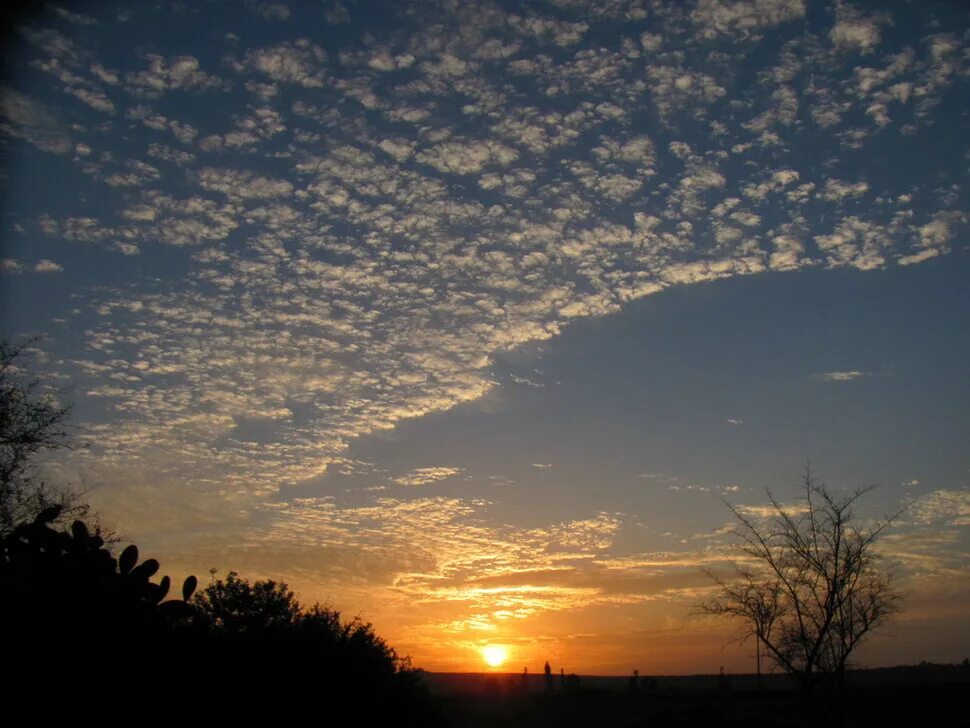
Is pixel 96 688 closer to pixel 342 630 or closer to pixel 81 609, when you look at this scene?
pixel 81 609

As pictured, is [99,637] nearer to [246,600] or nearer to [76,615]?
[76,615]

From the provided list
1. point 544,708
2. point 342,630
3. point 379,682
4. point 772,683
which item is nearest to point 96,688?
point 379,682

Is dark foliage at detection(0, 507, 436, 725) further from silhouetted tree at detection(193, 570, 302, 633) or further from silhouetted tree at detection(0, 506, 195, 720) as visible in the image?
silhouetted tree at detection(193, 570, 302, 633)

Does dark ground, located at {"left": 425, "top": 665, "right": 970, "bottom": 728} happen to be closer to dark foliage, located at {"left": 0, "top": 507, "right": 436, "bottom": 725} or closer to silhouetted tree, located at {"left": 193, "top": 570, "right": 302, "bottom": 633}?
silhouetted tree, located at {"left": 193, "top": 570, "right": 302, "bottom": 633}

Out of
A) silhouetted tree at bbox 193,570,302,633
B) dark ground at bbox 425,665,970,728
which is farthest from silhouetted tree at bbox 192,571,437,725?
dark ground at bbox 425,665,970,728

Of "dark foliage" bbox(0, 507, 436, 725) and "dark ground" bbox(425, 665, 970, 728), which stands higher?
"dark foliage" bbox(0, 507, 436, 725)

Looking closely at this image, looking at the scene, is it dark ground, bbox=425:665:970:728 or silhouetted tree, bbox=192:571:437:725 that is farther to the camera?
dark ground, bbox=425:665:970:728

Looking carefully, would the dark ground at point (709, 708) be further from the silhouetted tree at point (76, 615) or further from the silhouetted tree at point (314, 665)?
the silhouetted tree at point (76, 615)

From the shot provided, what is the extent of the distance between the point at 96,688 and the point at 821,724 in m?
31.5

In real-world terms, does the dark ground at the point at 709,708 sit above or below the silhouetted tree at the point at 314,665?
below

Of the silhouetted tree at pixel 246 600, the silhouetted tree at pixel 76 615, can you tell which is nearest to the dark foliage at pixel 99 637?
the silhouetted tree at pixel 76 615

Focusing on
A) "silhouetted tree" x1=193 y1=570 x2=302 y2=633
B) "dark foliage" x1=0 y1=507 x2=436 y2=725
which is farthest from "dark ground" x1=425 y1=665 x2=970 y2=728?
"dark foliage" x1=0 y1=507 x2=436 y2=725

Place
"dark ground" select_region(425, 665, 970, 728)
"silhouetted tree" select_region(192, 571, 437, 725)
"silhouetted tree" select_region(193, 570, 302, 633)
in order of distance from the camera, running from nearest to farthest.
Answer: "silhouetted tree" select_region(192, 571, 437, 725), "silhouetted tree" select_region(193, 570, 302, 633), "dark ground" select_region(425, 665, 970, 728)

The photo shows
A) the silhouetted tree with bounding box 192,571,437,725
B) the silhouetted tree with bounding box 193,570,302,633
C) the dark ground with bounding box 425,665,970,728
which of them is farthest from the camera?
the dark ground with bounding box 425,665,970,728
